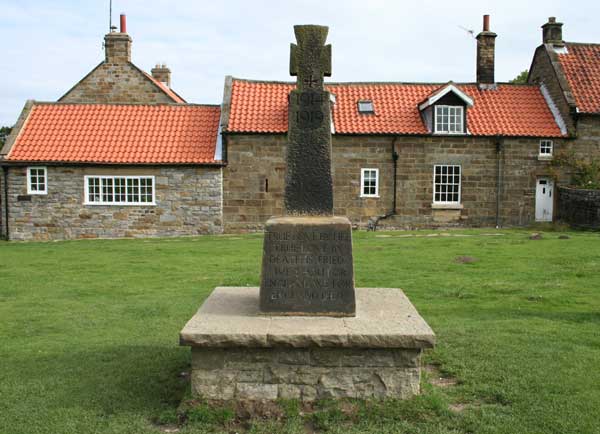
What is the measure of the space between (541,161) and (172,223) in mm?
14446

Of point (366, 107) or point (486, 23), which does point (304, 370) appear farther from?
point (486, 23)

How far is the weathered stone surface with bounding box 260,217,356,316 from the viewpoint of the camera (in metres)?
5.89

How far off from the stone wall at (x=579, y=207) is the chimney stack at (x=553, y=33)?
6.79m

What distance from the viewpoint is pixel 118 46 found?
95.6 ft

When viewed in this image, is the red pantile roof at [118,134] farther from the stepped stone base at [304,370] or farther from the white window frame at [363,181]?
the stepped stone base at [304,370]

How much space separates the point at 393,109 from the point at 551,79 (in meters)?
6.88

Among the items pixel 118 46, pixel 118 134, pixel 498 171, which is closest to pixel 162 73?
pixel 118 46

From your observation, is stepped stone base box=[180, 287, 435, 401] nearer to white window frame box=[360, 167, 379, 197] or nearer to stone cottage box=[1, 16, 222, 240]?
stone cottage box=[1, 16, 222, 240]

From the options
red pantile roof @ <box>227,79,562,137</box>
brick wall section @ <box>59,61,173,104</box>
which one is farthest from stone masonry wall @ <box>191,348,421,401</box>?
brick wall section @ <box>59,61,173,104</box>

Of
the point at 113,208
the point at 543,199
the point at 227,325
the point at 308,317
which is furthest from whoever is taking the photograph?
the point at 543,199

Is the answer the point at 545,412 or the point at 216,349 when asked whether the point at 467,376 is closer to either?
the point at 545,412

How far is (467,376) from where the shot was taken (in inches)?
242

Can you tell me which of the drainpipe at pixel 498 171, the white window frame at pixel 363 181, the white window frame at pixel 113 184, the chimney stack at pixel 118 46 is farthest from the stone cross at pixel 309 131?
the chimney stack at pixel 118 46

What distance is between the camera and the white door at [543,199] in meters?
24.4
